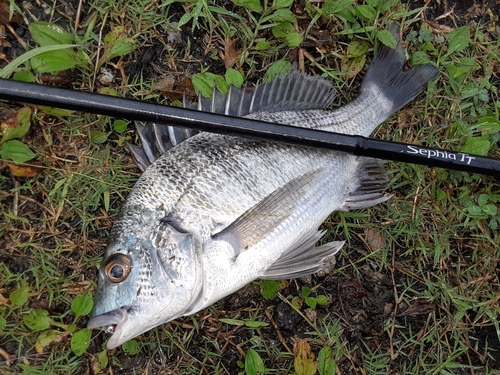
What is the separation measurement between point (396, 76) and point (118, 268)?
6.53 feet

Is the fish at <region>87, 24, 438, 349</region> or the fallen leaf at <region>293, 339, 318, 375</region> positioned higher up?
the fish at <region>87, 24, 438, 349</region>

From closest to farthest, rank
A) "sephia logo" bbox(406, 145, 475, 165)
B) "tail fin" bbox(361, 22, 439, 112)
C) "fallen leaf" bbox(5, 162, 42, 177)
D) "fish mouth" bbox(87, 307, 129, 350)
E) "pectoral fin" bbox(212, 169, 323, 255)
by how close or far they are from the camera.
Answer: "fish mouth" bbox(87, 307, 129, 350), "pectoral fin" bbox(212, 169, 323, 255), "sephia logo" bbox(406, 145, 475, 165), "fallen leaf" bbox(5, 162, 42, 177), "tail fin" bbox(361, 22, 439, 112)

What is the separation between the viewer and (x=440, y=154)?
98.7 inches

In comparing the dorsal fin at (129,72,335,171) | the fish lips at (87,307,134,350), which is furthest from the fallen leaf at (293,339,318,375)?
the dorsal fin at (129,72,335,171)

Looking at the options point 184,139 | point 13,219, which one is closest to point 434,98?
point 184,139

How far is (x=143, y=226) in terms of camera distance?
224cm

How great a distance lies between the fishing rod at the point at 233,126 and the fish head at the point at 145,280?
0.54 metres

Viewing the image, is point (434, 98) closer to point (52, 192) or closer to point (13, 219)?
point (52, 192)

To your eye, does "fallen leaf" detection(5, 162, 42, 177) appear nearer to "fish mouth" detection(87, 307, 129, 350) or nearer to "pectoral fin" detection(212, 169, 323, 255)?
"fish mouth" detection(87, 307, 129, 350)

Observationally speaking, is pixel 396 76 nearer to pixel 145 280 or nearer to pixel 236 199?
pixel 236 199

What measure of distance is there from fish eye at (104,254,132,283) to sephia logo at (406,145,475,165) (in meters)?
1.57

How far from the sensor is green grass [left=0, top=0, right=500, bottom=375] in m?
2.73

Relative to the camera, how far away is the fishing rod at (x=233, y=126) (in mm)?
2111

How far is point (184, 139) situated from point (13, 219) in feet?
3.81
